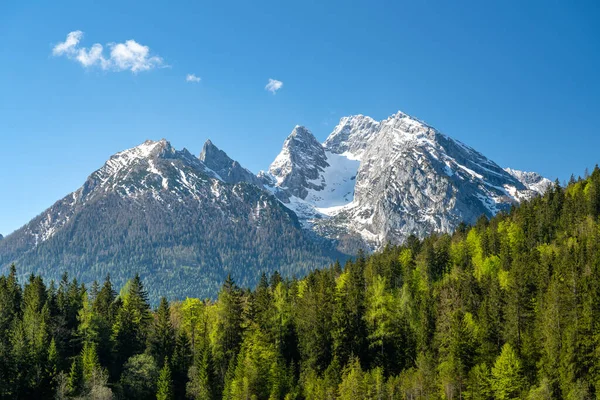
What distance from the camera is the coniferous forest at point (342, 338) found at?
8938cm

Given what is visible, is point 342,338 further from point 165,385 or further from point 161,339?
point 161,339

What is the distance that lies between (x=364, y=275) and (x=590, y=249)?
160 ft

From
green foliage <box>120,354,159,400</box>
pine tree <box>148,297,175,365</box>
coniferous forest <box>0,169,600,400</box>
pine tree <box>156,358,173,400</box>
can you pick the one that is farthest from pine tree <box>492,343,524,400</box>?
pine tree <box>148,297,175,365</box>

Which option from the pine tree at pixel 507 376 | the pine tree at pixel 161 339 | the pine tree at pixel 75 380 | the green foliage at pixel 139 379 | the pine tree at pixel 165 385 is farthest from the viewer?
the pine tree at pixel 161 339

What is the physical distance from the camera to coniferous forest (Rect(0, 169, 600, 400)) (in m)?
89.4

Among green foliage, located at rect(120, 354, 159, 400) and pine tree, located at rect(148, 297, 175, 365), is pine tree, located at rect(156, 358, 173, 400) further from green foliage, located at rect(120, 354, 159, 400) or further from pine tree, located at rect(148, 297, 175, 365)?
pine tree, located at rect(148, 297, 175, 365)

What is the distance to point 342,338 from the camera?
108000 millimetres

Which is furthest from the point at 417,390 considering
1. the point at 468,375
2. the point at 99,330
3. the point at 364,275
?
the point at 99,330

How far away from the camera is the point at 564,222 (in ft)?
461

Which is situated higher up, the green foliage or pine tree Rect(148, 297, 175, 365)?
pine tree Rect(148, 297, 175, 365)

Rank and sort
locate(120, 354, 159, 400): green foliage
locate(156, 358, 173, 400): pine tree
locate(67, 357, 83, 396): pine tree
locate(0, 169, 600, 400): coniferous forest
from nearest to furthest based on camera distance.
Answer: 1. locate(0, 169, 600, 400): coniferous forest
2. locate(67, 357, 83, 396): pine tree
3. locate(156, 358, 173, 400): pine tree
4. locate(120, 354, 159, 400): green foliage

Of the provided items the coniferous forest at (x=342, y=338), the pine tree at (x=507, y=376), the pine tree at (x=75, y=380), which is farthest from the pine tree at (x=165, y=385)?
the pine tree at (x=507, y=376)

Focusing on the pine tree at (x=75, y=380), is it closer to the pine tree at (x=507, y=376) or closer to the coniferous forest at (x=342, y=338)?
the coniferous forest at (x=342, y=338)

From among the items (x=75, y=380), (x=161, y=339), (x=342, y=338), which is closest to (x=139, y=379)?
(x=75, y=380)
